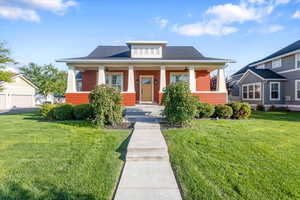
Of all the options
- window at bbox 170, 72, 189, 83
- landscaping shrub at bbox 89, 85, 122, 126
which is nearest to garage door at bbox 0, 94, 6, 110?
landscaping shrub at bbox 89, 85, 122, 126

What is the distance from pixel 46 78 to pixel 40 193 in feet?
123

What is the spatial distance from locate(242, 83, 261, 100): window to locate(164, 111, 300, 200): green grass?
13064 millimetres

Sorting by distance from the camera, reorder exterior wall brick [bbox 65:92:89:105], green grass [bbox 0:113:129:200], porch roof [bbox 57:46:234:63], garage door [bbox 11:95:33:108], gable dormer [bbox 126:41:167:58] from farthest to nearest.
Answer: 1. garage door [bbox 11:95:33:108]
2. gable dormer [bbox 126:41:167:58]
3. exterior wall brick [bbox 65:92:89:105]
4. porch roof [bbox 57:46:234:63]
5. green grass [bbox 0:113:129:200]

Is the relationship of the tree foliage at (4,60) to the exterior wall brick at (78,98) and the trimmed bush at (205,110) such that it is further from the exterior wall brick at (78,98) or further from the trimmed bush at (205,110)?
the trimmed bush at (205,110)

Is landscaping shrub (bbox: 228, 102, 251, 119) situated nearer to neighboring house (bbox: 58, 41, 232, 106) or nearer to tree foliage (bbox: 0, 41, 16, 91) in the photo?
neighboring house (bbox: 58, 41, 232, 106)

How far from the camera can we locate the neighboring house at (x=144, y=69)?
1067 centimetres

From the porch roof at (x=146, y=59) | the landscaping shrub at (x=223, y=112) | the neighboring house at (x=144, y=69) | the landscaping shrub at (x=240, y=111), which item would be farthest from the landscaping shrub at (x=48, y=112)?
the landscaping shrub at (x=240, y=111)

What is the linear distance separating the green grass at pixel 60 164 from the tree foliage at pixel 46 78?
29.5 m

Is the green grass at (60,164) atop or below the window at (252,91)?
below

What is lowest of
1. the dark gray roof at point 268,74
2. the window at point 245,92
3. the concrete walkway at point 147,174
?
the concrete walkway at point 147,174

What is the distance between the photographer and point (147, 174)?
3.07 meters

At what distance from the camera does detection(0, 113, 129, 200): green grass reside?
2525mm

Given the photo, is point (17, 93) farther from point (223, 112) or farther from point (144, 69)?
point (223, 112)

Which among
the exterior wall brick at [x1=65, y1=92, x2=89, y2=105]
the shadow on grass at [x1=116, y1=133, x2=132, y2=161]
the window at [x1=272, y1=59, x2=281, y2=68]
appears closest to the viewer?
the shadow on grass at [x1=116, y1=133, x2=132, y2=161]
